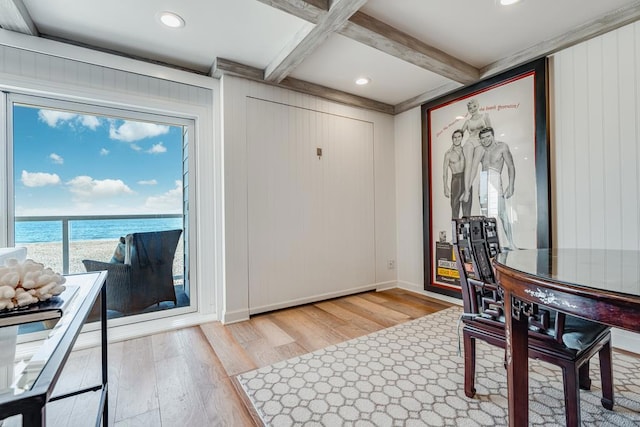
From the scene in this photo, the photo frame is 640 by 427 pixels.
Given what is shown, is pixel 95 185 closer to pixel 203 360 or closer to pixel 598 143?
pixel 203 360

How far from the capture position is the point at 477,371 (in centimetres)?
192

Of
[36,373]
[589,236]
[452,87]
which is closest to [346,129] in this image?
[452,87]

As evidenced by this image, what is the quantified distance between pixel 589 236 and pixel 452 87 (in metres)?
1.98

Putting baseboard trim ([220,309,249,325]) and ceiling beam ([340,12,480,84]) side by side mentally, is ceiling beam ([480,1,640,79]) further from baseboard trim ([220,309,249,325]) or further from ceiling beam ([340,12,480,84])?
baseboard trim ([220,309,249,325])

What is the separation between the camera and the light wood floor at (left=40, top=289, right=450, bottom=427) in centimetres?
158

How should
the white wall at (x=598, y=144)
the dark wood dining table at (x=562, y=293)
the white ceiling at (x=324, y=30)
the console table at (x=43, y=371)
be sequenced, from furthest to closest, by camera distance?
1. the white wall at (x=598, y=144)
2. the white ceiling at (x=324, y=30)
3. the dark wood dining table at (x=562, y=293)
4. the console table at (x=43, y=371)

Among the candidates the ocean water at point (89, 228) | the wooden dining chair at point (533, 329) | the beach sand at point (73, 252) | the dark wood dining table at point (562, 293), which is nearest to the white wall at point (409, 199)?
the wooden dining chair at point (533, 329)

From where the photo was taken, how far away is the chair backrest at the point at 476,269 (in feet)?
5.22

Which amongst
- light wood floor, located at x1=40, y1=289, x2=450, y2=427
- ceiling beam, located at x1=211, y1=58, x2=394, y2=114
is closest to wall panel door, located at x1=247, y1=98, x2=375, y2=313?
ceiling beam, located at x1=211, y1=58, x2=394, y2=114

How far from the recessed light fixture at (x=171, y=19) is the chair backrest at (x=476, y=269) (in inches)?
94.9

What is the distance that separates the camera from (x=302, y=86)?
10.7 feet

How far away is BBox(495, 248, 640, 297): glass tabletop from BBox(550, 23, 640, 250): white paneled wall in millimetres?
883

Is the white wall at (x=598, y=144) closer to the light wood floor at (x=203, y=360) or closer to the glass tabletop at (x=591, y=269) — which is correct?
the glass tabletop at (x=591, y=269)

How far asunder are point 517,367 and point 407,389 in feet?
2.34
